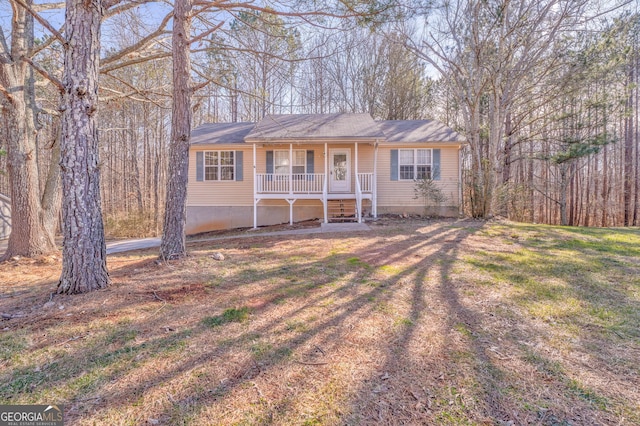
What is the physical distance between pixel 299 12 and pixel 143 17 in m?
4.39

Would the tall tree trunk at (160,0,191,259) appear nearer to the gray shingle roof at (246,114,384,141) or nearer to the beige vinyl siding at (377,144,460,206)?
the gray shingle roof at (246,114,384,141)

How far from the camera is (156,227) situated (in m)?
16.7

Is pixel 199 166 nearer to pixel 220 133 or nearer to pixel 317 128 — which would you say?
pixel 220 133

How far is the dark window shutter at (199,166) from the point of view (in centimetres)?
1224

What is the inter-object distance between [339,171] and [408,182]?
2.86m

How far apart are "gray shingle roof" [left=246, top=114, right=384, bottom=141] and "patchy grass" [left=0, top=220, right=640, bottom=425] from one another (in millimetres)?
6731

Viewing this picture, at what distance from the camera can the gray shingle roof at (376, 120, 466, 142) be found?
11750 mm

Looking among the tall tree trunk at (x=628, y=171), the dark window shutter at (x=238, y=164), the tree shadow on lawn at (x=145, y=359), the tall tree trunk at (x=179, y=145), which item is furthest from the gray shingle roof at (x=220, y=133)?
the tall tree trunk at (x=628, y=171)

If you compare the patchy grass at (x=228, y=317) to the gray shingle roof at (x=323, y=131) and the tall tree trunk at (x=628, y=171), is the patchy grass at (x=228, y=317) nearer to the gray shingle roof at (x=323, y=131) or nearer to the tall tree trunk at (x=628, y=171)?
the gray shingle roof at (x=323, y=131)

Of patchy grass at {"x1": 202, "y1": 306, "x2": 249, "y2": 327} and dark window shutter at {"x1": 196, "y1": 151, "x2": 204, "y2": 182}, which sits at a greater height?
dark window shutter at {"x1": 196, "y1": 151, "x2": 204, "y2": 182}

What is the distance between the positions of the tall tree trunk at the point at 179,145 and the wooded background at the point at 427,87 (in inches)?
16.6

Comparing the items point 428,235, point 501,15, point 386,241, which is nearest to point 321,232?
point 386,241

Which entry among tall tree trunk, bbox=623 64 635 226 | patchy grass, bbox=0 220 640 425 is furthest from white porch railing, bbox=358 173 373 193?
tall tree trunk, bbox=623 64 635 226

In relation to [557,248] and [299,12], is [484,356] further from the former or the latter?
[299,12]
